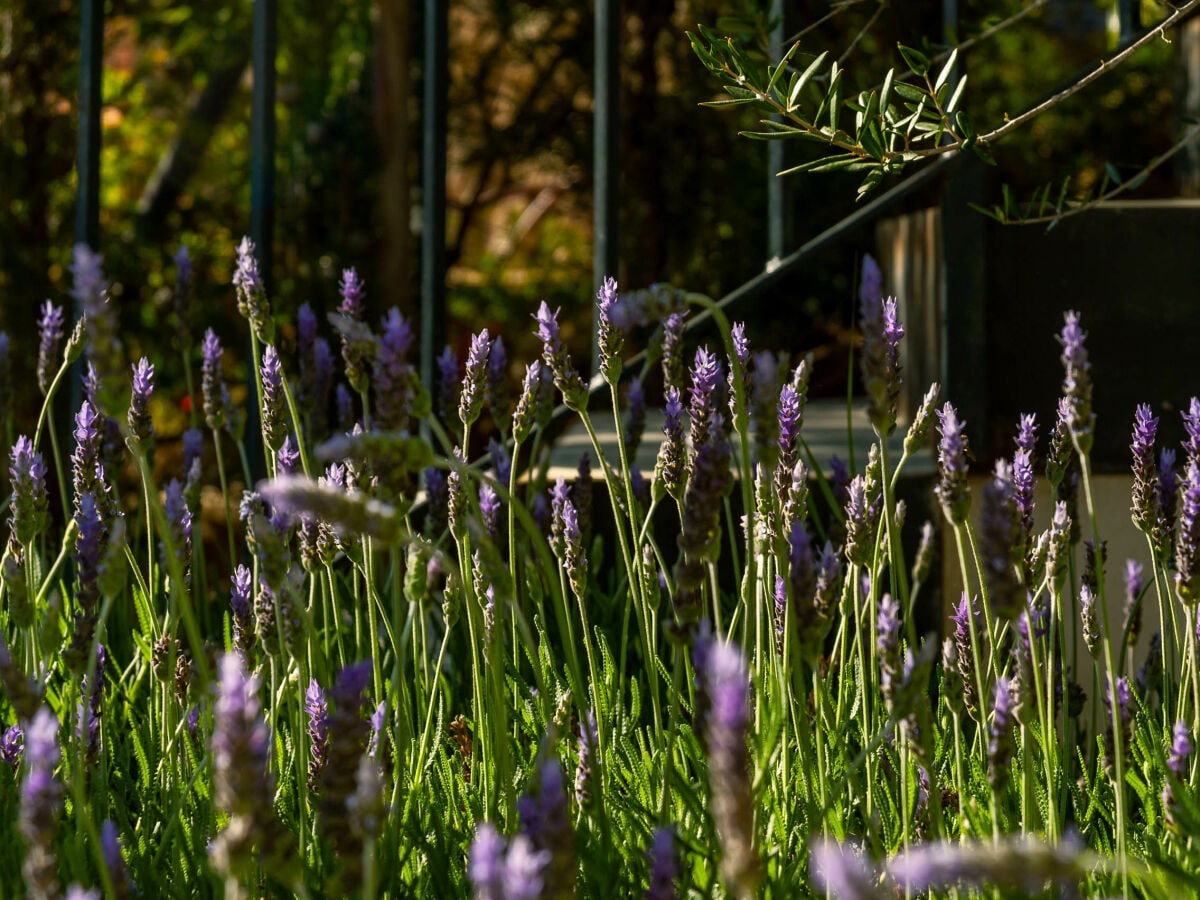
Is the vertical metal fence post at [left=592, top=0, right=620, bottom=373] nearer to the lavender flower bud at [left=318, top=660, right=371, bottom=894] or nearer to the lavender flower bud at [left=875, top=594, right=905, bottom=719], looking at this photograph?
the lavender flower bud at [left=875, top=594, right=905, bottom=719]

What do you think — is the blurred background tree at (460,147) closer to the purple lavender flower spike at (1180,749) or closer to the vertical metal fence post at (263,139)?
the vertical metal fence post at (263,139)

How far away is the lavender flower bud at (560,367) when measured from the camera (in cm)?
151

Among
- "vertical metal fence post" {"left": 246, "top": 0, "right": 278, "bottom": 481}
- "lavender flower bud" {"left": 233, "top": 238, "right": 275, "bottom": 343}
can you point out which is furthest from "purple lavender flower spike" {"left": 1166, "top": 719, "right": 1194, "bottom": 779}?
"vertical metal fence post" {"left": 246, "top": 0, "right": 278, "bottom": 481}

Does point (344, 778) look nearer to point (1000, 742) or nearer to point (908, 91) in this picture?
point (1000, 742)

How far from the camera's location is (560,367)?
1.51 m

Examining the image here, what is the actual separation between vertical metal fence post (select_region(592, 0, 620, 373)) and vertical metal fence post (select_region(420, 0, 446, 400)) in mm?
291

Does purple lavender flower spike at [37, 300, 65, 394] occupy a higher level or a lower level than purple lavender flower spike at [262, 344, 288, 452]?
higher

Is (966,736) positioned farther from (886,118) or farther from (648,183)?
(648,183)

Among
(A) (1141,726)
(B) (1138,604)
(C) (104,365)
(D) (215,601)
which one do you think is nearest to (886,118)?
(B) (1138,604)

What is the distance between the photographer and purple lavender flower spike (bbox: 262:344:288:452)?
1.67 m

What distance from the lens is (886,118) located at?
62.0 inches

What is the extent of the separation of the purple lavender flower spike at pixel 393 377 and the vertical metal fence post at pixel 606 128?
1.30 metres

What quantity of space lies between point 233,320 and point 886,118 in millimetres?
3238

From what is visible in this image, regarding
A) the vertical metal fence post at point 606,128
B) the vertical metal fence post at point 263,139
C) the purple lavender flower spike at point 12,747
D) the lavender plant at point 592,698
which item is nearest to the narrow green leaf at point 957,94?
the lavender plant at point 592,698
